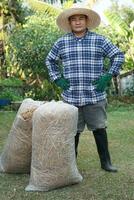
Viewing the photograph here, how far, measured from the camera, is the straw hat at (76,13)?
5129 millimetres

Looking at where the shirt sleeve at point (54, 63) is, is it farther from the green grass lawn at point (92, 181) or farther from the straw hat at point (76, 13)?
the green grass lawn at point (92, 181)

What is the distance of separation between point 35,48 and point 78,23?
7.76 metres

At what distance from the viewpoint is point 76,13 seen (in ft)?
16.9

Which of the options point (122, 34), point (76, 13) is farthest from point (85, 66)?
point (122, 34)

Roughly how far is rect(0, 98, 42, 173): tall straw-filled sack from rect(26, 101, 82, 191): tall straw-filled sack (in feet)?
1.15

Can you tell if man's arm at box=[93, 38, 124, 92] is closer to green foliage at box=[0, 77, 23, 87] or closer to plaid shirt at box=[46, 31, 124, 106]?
plaid shirt at box=[46, 31, 124, 106]

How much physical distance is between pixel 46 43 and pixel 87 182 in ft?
27.0

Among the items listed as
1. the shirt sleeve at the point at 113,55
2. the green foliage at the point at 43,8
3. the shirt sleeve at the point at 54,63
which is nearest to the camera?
the shirt sleeve at the point at 113,55

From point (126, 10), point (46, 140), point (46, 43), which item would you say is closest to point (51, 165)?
point (46, 140)

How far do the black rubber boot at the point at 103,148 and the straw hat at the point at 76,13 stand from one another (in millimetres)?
1130

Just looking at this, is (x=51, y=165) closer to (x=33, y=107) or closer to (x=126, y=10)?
(x=33, y=107)

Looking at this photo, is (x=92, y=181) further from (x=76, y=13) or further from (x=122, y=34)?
(x=122, y=34)

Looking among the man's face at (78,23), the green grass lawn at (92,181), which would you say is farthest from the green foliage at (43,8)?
the man's face at (78,23)

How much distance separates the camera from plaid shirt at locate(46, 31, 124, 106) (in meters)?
5.11
